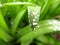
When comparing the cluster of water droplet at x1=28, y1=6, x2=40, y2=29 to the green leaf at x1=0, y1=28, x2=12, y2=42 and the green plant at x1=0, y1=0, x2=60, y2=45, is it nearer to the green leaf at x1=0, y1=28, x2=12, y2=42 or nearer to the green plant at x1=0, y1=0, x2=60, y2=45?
the green plant at x1=0, y1=0, x2=60, y2=45

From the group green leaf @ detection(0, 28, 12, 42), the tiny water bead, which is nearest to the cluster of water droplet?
the tiny water bead

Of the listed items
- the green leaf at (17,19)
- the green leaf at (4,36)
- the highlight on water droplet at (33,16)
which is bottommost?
the green leaf at (4,36)

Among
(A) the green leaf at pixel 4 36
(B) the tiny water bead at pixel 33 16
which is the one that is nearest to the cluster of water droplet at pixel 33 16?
(B) the tiny water bead at pixel 33 16

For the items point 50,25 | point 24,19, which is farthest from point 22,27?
point 50,25

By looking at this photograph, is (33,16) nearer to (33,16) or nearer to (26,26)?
(33,16)

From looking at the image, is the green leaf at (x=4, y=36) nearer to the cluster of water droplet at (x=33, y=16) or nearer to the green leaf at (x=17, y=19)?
the green leaf at (x=17, y=19)

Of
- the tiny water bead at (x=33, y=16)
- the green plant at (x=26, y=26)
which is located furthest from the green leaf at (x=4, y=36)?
the tiny water bead at (x=33, y=16)

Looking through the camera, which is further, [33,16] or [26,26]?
[26,26]

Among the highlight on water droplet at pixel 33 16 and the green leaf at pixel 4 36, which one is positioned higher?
the highlight on water droplet at pixel 33 16

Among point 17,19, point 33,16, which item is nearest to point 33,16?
point 33,16
